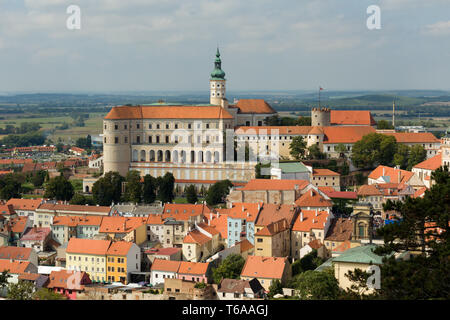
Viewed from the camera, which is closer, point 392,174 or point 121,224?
point 121,224

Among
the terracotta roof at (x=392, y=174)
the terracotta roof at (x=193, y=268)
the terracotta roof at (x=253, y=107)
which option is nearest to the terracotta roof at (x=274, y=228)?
the terracotta roof at (x=193, y=268)

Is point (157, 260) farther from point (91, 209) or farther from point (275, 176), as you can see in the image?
point (275, 176)

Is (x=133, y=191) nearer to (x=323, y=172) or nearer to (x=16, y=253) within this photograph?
(x=16, y=253)

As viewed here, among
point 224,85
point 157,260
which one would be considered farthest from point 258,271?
point 224,85

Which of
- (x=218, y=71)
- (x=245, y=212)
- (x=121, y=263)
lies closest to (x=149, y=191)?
(x=245, y=212)

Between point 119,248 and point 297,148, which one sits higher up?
point 297,148

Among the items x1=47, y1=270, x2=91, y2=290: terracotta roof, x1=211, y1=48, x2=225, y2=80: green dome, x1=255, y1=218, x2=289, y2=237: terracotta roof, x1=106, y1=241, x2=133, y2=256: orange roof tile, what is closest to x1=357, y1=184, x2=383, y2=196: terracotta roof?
x1=255, y1=218, x2=289, y2=237: terracotta roof
